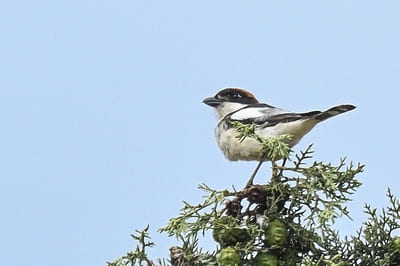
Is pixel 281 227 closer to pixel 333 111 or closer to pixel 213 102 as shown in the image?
pixel 333 111

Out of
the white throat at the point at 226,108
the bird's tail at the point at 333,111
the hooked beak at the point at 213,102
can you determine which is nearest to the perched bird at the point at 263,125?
the bird's tail at the point at 333,111

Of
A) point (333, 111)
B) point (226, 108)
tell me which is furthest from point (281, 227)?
point (226, 108)

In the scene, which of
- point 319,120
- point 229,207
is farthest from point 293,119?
point 229,207

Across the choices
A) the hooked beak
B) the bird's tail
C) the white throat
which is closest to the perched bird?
the bird's tail

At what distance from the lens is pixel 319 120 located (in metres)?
3.58

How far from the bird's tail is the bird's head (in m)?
1.12

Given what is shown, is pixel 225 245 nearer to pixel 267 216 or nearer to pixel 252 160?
pixel 267 216

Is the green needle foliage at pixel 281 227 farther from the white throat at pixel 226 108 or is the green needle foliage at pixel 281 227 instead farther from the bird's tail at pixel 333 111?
the white throat at pixel 226 108

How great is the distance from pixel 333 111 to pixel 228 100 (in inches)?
54.1

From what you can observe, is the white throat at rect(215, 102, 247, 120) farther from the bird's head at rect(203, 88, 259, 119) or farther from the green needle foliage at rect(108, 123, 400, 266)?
the green needle foliage at rect(108, 123, 400, 266)

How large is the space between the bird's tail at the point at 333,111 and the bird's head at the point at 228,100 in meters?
1.12

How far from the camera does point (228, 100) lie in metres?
4.68

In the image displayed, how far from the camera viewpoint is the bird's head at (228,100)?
4.64 m

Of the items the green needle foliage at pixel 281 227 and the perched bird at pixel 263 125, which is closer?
the green needle foliage at pixel 281 227
